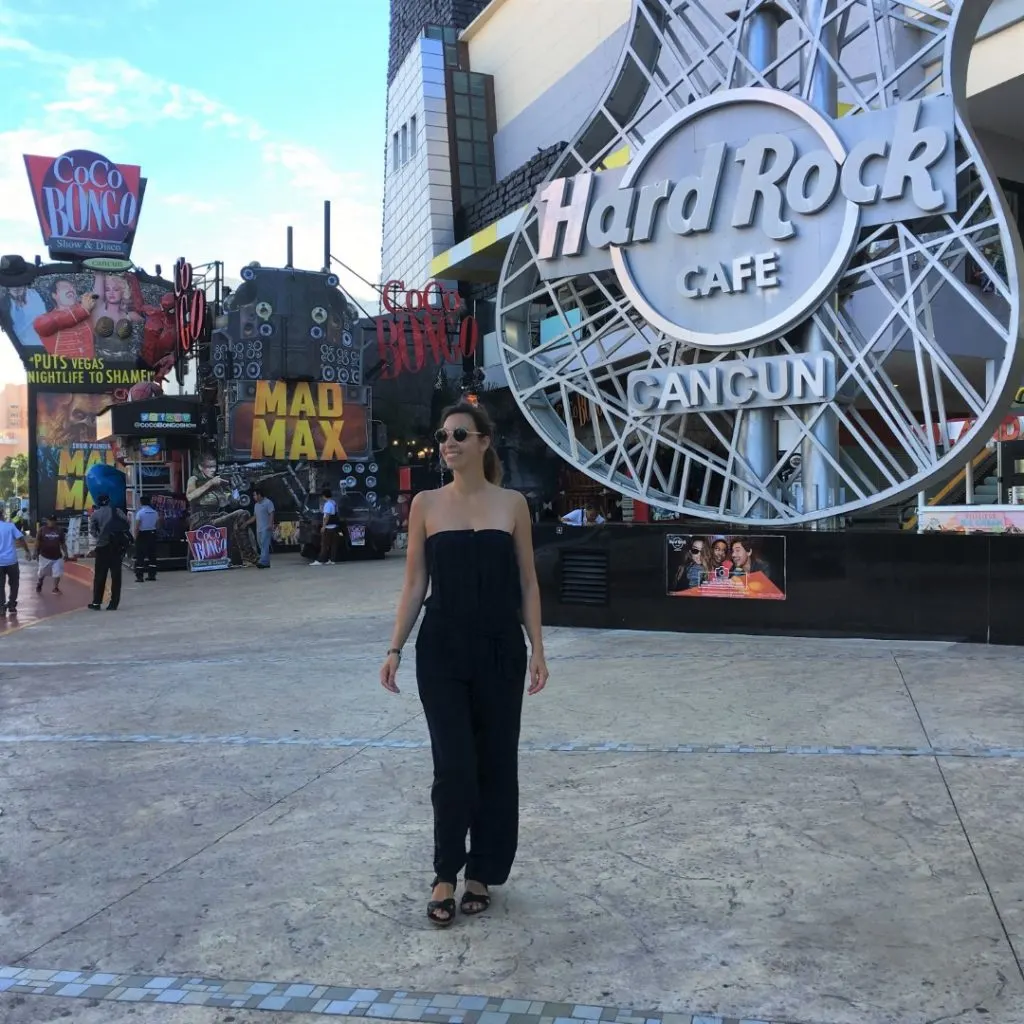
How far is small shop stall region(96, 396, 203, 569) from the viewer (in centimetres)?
2192

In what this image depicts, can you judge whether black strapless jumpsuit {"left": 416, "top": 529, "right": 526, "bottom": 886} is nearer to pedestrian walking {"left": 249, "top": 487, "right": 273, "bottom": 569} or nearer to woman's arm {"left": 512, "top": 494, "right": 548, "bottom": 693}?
woman's arm {"left": 512, "top": 494, "right": 548, "bottom": 693}

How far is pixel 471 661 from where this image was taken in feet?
11.1

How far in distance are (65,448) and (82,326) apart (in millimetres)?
4693

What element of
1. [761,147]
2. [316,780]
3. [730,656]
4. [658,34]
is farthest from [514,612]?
[658,34]

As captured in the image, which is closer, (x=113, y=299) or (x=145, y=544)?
(x=145, y=544)

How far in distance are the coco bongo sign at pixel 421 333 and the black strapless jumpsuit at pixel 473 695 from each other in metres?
25.3

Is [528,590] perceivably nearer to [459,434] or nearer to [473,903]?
[459,434]

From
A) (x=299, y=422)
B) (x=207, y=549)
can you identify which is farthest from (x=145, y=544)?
(x=299, y=422)

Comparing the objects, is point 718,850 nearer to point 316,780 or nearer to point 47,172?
point 316,780

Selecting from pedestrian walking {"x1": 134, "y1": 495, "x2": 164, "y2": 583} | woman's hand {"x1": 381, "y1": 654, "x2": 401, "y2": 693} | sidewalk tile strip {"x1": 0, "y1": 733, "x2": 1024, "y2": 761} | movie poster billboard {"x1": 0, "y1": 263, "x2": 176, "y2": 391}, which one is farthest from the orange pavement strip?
movie poster billboard {"x1": 0, "y1": 263, "x2": 176, "y2": 391}

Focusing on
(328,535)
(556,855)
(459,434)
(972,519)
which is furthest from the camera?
(328,535)

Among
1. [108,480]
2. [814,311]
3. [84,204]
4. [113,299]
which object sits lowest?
[108,480]

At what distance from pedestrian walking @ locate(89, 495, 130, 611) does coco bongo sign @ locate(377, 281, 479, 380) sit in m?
15.1

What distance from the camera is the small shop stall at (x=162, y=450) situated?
2192 cm
